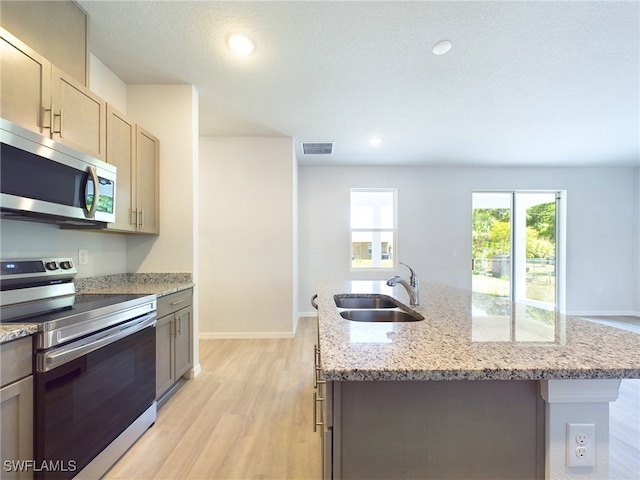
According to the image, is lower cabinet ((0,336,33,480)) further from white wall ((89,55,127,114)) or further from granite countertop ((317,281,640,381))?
white wall ((89,55,127,114))

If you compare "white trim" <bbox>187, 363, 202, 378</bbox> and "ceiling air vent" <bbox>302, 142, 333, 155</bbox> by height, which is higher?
"ceiling air vent" <bbox>302, 142, 333, 155</bbox>

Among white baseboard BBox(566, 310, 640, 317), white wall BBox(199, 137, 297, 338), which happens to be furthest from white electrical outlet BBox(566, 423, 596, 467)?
white baseboard BBox(566, 310, 640, 317)

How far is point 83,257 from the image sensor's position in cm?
209

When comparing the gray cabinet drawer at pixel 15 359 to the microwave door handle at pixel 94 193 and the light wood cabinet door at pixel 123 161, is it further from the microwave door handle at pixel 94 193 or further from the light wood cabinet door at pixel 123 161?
the light wood cabinet door at pixel 123 161

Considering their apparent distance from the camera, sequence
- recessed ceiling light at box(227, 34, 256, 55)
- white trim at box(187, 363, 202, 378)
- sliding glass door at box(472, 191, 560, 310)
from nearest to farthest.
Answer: recessed ceiling light at box(227, 34, 256, 55) < white trim at box(187, 363, 202, 378) < sliding glass door at box(472, 191, 560, 310)

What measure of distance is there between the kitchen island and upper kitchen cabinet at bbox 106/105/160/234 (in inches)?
79.0

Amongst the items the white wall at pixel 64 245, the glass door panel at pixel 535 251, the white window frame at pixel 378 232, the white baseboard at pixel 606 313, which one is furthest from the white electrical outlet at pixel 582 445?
the white baseboard at pixel 606 313

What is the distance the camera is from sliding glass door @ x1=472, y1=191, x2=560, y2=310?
201 inches

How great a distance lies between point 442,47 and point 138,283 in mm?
3106

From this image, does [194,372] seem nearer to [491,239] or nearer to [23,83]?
[23,83]

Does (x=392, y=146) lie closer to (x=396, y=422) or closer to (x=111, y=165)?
(x=111, y=165)

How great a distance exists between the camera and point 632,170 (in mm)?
5047

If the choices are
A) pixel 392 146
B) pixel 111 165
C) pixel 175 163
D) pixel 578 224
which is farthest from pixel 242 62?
pixel 578 224

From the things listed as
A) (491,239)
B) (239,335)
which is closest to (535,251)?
(491,239)
